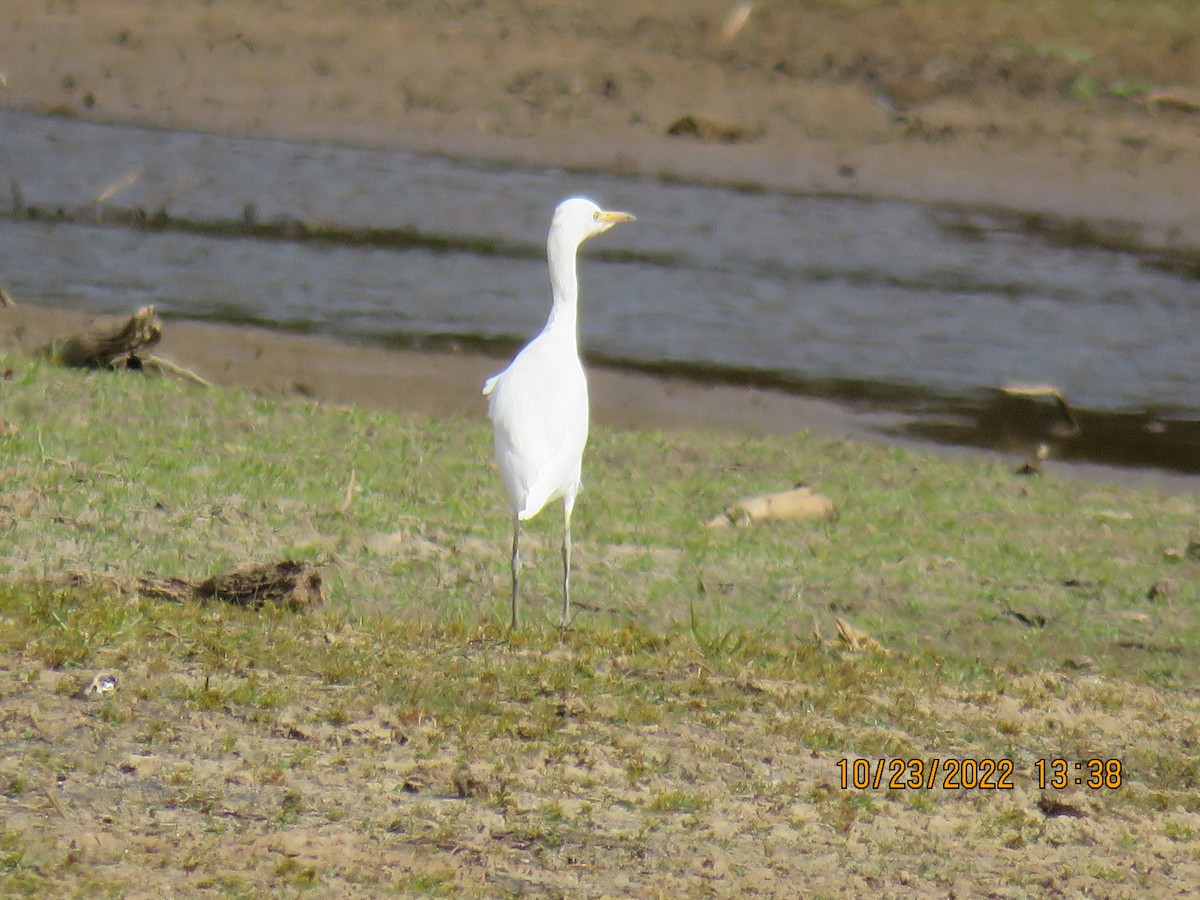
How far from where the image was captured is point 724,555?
802 centimetres

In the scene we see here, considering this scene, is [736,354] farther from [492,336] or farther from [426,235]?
[426,235]

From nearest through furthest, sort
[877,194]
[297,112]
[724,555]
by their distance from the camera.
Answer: [724,555] → [877,194] → [297,112]

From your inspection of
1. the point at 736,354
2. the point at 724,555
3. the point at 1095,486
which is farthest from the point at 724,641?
the point at 736,354

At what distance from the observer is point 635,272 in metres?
16.9

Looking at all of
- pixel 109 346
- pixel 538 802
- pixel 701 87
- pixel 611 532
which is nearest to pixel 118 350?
pixel 109 346

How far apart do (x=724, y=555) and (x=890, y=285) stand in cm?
951

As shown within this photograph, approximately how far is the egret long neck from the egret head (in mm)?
38

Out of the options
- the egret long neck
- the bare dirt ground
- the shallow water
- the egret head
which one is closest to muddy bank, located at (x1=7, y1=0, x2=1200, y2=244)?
the shallow water

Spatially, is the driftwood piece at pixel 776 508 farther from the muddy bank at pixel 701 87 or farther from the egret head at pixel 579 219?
the muddy bank at pixel 701 87

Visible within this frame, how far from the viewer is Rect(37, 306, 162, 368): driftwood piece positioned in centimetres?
1077
